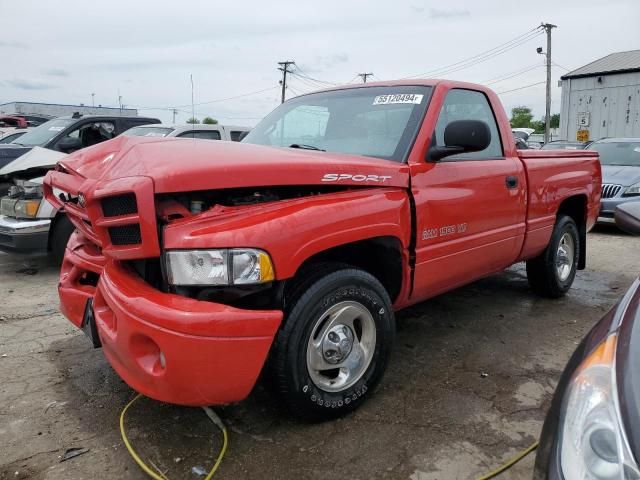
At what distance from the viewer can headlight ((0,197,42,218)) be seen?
5434 mm

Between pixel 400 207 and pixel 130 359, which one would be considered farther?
pixel 400 207

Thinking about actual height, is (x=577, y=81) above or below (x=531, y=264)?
above

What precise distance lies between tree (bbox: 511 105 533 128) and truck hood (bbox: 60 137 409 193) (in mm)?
78761

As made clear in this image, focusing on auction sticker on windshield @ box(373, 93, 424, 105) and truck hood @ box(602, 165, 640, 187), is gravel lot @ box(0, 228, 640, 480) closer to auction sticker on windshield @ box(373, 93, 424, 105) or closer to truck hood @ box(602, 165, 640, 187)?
auction sticker on windshield @ box(373, 93, 424, 105)

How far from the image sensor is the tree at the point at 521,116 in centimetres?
7662

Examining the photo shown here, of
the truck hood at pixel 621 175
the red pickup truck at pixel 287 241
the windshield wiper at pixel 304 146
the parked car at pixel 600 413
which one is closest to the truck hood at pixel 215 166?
the red pickup truck at pixel 287 241

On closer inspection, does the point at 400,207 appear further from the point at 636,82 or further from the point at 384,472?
the point at 636,82

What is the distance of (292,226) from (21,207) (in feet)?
14.2

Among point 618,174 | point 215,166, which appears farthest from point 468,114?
point 618,174

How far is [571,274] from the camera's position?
513cm

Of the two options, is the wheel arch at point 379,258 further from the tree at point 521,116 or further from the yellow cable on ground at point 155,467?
the tree at point 521,116

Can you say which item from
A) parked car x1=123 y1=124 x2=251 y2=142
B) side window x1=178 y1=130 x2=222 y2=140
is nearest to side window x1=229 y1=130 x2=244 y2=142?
parked car x1=123 y1=124 x2=251 y2=142

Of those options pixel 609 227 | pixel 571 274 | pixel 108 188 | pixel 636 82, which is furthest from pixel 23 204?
pixel 636 82

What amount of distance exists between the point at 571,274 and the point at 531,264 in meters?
0.52
